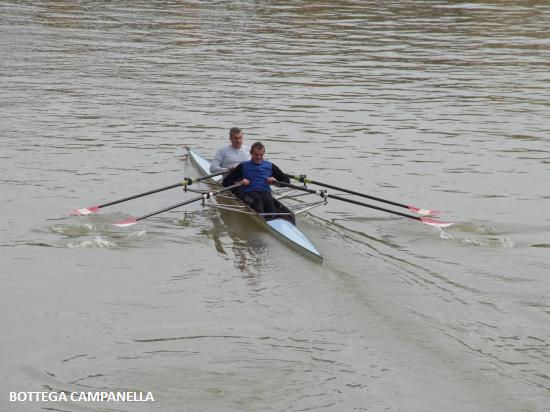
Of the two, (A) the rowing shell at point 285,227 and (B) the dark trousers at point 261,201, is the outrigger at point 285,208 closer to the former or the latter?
(A) the rowing shell at point 285,227

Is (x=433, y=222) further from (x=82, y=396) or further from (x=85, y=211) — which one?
(x=82, y=396)

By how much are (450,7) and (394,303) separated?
45.4 m

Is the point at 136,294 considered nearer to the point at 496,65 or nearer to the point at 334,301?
the point at 334,301

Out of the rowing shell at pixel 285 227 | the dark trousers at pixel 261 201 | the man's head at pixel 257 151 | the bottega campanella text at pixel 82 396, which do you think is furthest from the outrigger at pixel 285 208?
the bottega campanella text at pixel 82 396

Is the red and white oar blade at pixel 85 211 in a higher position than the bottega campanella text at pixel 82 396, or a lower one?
higher

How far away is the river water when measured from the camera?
46.0 feet

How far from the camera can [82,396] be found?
13.4m

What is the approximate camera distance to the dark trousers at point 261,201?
67.4ft

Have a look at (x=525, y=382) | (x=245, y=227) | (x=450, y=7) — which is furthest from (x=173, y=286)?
(x=450, y=7)

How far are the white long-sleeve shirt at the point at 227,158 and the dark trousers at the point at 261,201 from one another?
2.24m

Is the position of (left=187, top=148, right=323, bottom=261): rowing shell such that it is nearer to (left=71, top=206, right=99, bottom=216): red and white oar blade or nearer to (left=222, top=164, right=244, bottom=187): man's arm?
(left=222, top=164, right=244, bottom=187): man's arm

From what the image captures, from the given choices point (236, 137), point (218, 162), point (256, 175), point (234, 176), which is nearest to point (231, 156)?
point (218, 162)

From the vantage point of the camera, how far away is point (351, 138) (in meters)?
29.2

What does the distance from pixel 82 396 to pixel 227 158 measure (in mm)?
10367
